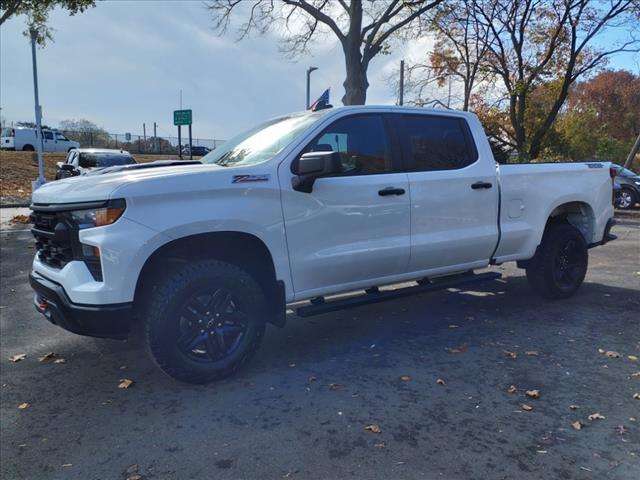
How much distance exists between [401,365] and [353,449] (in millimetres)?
1318

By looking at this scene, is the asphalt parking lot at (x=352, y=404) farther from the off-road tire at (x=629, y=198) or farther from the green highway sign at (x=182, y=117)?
the off-road tire at (x=629, y=198)

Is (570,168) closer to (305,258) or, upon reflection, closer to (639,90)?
(305,258)

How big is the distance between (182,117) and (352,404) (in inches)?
628

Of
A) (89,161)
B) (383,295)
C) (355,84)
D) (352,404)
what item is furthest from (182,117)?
(352,404)

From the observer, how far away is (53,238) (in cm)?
365

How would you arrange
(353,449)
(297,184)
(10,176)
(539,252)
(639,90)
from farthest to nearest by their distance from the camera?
1. (639,90)
2. (10,176)
3. (539,252)
4. (297,184)
5. (353,449)

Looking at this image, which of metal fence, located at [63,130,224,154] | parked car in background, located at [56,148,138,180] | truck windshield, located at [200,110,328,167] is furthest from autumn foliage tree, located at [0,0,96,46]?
metal fence, located at [63,130,224,154]

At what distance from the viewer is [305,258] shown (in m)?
4.06

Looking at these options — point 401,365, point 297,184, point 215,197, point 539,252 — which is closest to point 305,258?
point 297,184

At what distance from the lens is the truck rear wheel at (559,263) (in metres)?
5.80

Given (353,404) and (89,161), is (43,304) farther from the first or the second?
(89,161)

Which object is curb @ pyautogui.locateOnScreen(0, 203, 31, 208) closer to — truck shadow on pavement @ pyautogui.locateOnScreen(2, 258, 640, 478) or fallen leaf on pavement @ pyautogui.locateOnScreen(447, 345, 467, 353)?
truck shadow on pavement @ pyautogui.locateOnScreen(2, 258, 640, 478)

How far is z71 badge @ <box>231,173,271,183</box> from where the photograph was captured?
373 cm

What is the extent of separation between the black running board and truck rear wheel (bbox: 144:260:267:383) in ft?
1.50
